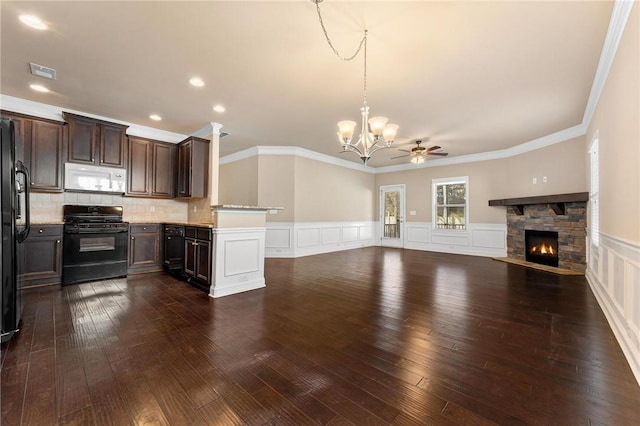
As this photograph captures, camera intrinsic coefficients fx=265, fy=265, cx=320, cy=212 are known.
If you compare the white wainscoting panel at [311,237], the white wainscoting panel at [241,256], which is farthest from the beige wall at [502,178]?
the white wainscoting panel at [241,256]

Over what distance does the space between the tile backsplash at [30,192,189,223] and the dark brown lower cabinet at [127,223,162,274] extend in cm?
50

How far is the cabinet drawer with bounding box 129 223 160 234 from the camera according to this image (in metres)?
4.55

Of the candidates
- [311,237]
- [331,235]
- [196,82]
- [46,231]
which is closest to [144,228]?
[46,231]

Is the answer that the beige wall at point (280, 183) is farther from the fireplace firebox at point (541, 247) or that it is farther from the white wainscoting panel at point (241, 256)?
the fireplace firebox at point (541, 247)

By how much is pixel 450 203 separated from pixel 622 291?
565 cm

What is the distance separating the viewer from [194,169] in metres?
4.90

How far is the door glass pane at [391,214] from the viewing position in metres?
8.94

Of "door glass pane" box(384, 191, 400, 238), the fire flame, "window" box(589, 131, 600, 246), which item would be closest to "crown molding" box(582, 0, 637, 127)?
"window" box(589, 131, 600, 246)

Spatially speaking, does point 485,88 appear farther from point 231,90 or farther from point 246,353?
point 246,353

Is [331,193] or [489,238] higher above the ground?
[331,193]

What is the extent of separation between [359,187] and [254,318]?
6.67m

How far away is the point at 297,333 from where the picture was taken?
240 cm

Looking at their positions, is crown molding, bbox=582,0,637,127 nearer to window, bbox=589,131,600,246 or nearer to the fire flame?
window, bbox=589,131,600,246

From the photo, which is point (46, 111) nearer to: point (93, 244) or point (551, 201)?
point (93, 244)
